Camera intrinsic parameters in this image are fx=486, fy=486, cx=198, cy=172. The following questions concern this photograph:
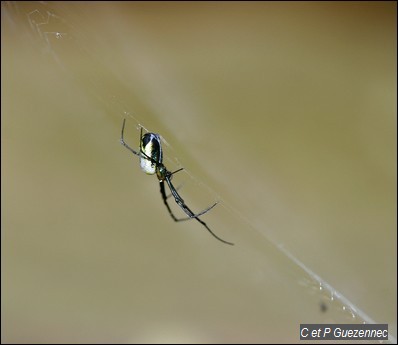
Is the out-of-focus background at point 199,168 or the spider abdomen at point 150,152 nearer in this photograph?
the spider abdomen at point 150,152

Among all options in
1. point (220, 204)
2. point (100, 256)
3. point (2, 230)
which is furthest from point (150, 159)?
point (2, 230)

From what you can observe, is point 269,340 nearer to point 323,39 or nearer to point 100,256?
point 100,256

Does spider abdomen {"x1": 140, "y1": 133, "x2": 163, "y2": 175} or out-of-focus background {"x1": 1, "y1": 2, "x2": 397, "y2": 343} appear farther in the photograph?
out-of-focus background {"x1": 1, "y1": 2, "x2": 397, "y2": 343}

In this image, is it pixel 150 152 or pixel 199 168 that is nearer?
pixel 150 152

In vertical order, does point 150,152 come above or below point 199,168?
below
